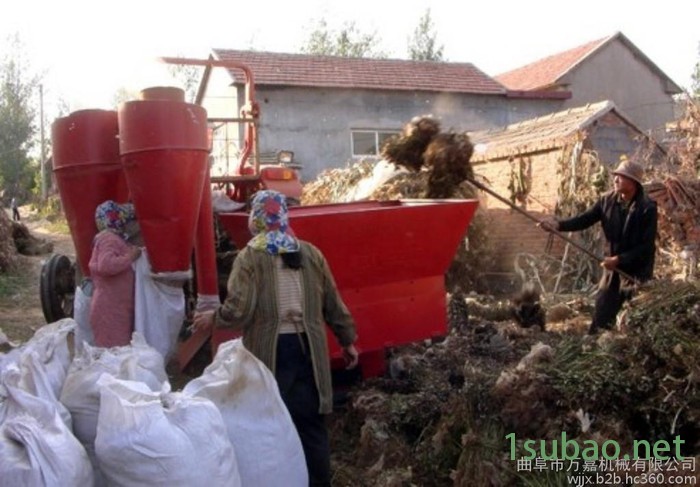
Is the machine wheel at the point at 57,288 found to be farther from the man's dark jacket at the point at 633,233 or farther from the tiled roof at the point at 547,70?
the tiled roof at the point at 547,70

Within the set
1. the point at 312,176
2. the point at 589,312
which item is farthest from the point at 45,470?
the point at 312,176

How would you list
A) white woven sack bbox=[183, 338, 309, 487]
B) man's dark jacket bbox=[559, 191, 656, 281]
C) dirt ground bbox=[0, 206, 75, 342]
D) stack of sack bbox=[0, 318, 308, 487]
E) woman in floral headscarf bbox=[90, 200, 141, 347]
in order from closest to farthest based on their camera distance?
stack of sack bbox=[0, 318, 308, 487], white woven sack bbox=[183, 338, 309, 487], woman in floral headscarf bbox=[90, 200, 141, 347], man's dark jacket bbox=[559, 191, 656, 281], dirt ground bbox=[0, 206, 75, 342]

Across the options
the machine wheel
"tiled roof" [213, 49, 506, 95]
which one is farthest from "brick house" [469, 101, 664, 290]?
"tiled roof" [213, 49, 506, 95]

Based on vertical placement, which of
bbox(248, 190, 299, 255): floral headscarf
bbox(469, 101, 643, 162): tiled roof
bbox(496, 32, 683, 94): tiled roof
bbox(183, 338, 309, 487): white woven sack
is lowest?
bbox(183, 338, 309, 487): white woven sack

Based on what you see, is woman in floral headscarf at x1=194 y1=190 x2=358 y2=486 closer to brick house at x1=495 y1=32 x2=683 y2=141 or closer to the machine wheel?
the machine wheel

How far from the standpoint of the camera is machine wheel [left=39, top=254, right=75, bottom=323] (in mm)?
5840

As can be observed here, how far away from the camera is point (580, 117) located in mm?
10055

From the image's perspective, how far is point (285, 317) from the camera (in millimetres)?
3725

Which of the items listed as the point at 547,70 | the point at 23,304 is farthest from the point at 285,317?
the point at 547,70

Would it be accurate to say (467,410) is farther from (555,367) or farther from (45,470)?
(45,470)

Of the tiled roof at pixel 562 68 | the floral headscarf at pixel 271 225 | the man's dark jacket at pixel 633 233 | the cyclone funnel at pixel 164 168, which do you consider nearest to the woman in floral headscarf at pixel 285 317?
the floral headscarf at pixel 271 225

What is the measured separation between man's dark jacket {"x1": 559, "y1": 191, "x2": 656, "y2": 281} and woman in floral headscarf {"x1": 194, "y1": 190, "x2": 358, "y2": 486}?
2.73m

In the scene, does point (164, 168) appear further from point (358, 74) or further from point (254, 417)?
point (358, 74)

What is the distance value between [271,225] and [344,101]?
1610 centimetres
